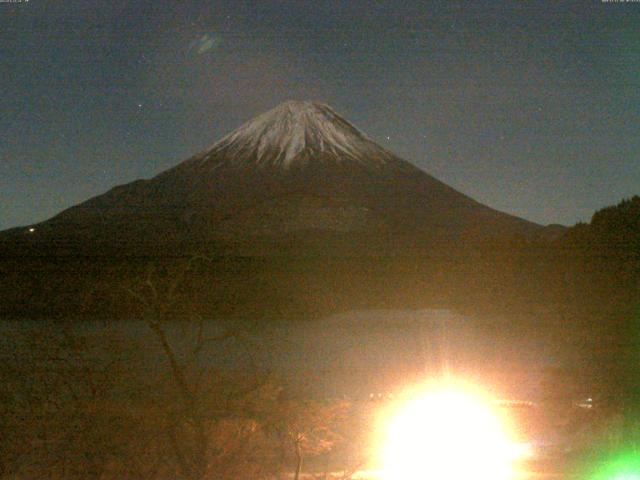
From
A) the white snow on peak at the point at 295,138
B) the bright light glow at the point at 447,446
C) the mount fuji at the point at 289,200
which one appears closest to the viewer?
the bright light glow at the point at 447,446

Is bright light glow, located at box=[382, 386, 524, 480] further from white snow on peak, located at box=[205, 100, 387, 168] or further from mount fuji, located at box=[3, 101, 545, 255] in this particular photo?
white snow on peak, located at box=[205, 100, 387, 168]

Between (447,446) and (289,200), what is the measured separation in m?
48.1

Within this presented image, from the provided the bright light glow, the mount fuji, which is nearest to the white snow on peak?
the mount fuji

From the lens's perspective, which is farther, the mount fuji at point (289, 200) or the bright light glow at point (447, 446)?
the mount fuji at point (289, 200)

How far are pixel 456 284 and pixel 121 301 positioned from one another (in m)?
20.6

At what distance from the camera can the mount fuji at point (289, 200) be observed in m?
40.1

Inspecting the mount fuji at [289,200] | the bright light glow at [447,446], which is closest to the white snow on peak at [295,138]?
the mount fuji at [289,200]

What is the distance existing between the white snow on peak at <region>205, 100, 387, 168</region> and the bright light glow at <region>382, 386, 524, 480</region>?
67.0m

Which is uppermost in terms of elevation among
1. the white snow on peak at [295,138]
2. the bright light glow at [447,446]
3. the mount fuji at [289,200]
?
the white snow on peak at [295,138]

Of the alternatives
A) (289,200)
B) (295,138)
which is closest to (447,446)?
(289,200)

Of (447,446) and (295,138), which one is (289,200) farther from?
(447,446)

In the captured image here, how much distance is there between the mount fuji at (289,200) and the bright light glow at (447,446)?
62.0ft

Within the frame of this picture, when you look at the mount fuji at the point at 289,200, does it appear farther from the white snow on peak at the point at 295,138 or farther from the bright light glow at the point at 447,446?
the bright light glow at the point at 447,446

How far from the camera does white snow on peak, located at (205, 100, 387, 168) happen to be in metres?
81.7
